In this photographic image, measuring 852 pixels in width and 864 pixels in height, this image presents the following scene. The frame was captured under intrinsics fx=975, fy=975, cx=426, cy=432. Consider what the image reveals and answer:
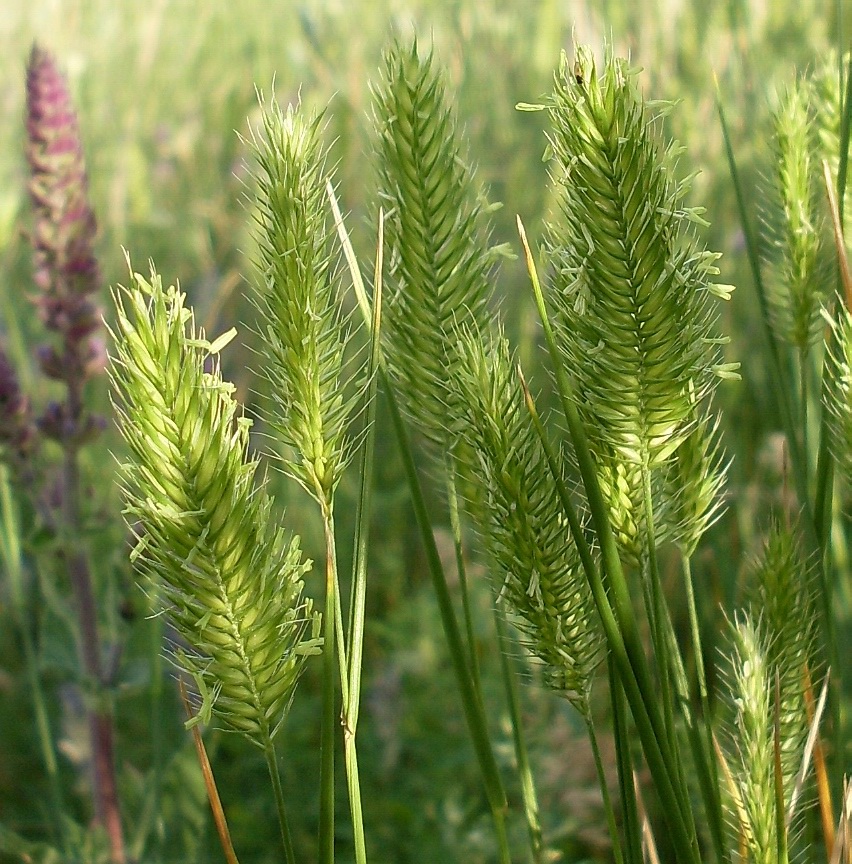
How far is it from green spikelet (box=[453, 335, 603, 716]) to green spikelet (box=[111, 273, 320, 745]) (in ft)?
0.40

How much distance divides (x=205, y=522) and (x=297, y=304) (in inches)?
5.0

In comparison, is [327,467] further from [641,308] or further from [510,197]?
[510,197]

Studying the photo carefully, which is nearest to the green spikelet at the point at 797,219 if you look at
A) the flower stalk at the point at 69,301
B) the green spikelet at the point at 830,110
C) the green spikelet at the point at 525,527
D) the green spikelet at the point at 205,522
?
the green spikelet at the point at 830,110

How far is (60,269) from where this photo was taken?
120cm

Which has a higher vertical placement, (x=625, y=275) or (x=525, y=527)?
(x=625, y=275)

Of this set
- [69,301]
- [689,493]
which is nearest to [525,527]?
[689,493]

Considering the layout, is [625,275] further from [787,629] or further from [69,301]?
[69,301]

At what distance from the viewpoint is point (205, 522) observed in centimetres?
49

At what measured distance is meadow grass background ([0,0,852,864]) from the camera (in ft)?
3.93

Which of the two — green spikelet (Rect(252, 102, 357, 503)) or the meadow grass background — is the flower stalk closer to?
the meadow grass background

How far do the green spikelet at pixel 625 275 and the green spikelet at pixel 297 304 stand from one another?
139 mm

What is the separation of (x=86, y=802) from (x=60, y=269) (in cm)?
74

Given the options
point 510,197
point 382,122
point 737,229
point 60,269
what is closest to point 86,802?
point 60,269

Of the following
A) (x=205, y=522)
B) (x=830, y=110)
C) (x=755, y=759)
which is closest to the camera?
(x=205, y=522)
